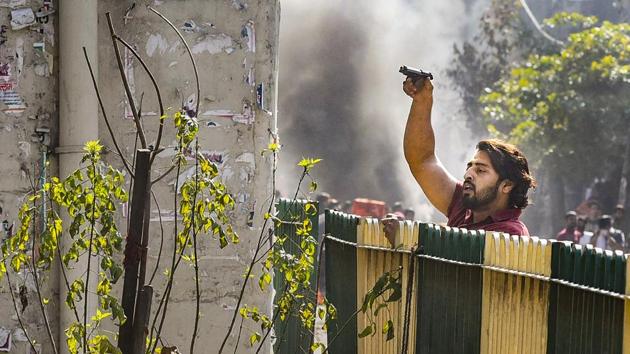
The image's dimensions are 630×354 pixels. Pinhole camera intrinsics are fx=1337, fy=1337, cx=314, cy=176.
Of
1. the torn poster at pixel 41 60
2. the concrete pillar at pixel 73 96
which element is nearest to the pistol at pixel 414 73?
the concrete pillar at pixel 73 96

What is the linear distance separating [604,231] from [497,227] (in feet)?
35.4

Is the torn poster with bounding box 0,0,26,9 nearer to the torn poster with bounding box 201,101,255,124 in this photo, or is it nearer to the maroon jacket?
the torn poster with bounding box 201,101,255,124

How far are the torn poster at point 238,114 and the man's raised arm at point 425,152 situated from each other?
29.6 inches

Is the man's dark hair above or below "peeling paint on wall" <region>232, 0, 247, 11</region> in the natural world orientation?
below

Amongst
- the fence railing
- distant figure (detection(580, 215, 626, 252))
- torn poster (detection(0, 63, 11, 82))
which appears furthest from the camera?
distant figure (detection(580, 215, 626, 252))

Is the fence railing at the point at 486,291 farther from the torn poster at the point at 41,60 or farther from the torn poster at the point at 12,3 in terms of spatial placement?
the torn poster at the point at 12,3

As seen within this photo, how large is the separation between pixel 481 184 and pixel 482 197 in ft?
0.19

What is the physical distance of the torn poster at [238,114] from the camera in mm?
5730

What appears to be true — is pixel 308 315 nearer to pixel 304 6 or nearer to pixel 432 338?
pixel 432 338

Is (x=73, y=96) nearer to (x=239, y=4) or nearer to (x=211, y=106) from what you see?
(x=211, y=106)

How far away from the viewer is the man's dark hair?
560 cm

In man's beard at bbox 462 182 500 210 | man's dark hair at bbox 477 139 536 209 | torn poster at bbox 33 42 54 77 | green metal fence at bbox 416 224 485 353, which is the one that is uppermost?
torn poster at bbox 33 42 54 77

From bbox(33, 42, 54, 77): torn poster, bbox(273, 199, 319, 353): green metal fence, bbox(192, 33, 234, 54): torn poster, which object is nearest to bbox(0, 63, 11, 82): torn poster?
bbox(33, 42, 54, 77): torn poster

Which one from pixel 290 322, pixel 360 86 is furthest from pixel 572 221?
pixel 360 86
